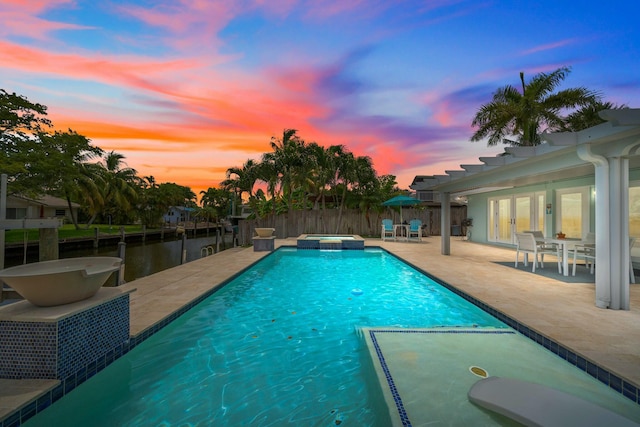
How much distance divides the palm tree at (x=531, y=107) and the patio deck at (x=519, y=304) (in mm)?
13328

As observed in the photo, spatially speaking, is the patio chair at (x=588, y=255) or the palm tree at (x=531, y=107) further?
the palm tree at (x=531, y=107)

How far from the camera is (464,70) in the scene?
11.1m

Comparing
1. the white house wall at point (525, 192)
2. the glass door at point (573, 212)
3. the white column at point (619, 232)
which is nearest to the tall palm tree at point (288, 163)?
the white house wall at point (525, 192)

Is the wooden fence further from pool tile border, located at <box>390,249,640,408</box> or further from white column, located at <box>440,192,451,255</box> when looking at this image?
pool tile border, located at <box>390,249,640,408</box>

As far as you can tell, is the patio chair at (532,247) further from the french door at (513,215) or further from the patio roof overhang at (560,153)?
the french door at (513,215)

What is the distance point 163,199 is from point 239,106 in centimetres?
3351

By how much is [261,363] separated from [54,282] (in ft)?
6.63

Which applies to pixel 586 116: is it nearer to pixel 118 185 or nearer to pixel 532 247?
pixel 532 247

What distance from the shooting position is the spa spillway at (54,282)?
2416 mm

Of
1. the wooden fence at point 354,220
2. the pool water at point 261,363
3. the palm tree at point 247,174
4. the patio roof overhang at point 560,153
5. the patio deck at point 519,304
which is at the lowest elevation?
the pool water at point 261,363

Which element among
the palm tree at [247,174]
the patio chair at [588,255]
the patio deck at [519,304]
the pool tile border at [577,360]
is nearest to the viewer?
the pool tile border at [577,360]

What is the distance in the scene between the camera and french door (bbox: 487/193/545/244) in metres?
11.0

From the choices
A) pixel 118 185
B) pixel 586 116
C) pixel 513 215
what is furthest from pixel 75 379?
pixel 118 185

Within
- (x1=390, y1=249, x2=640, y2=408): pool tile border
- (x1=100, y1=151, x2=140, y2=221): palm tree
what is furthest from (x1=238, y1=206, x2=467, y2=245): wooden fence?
(x1=100, y1=151, x2=140, y2=221): palm tree
